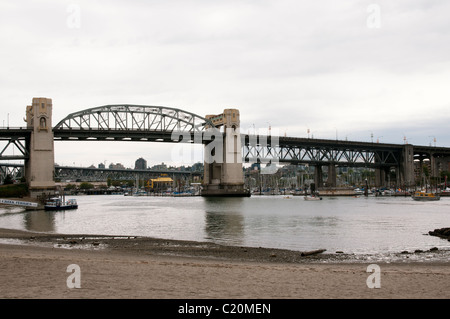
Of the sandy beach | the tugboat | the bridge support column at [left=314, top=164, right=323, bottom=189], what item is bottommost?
the tugboat

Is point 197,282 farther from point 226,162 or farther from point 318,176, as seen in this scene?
point 318,176

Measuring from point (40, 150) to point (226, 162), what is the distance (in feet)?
190

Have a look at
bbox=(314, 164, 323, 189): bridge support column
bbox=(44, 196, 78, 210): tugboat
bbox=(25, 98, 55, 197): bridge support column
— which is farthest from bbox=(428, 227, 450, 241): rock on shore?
bbox=(314, 164, 323, 189): bridge support column

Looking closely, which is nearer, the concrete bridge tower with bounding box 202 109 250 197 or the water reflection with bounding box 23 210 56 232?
the water reflection with bounding box 23 210 56 232

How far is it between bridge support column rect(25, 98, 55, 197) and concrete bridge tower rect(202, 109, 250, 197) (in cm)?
5568

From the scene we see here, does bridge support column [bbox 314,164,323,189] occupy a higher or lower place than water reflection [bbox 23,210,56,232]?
higher

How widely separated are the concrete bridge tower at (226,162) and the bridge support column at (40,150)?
55678 millimetres

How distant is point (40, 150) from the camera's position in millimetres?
103562

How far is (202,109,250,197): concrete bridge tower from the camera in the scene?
142m

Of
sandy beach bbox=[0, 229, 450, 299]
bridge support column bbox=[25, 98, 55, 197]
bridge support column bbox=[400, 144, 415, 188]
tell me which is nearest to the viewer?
sandy beach bbox=[0, 229, 450, 299]

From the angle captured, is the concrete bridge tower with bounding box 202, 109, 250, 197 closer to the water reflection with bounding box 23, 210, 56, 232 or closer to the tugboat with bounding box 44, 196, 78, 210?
the tugboat with bounding box 44, 196, 78, 210

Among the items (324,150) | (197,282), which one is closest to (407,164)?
(324,150)

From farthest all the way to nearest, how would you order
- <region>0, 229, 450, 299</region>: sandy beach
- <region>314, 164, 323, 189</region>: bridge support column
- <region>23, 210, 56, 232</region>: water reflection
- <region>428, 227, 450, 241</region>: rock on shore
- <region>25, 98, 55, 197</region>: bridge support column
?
<region>314, 164, 323, 189</region>: bridge support column, <region>25, 98, 55, 197</region>: bridge support column, <region>23, 210, 56, 232</region>: water reflection, <region>428, 227, 450, 241</region>: rock on shore, <region>0, 229, 450, 299</region>: sandy beach
